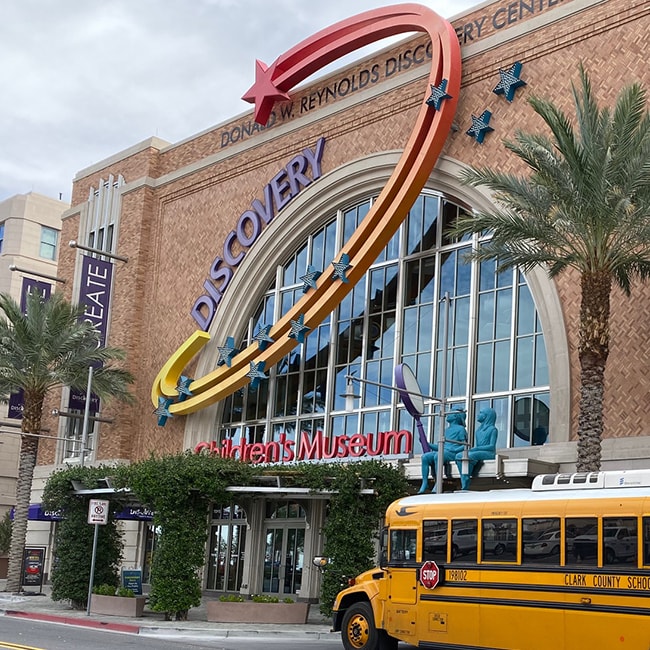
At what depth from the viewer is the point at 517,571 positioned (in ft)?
50.7

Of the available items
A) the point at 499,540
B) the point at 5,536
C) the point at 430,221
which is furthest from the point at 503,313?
the point at 5,536

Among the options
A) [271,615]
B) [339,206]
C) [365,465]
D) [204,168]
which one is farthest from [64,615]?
[204,168]

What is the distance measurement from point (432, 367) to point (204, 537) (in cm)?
977

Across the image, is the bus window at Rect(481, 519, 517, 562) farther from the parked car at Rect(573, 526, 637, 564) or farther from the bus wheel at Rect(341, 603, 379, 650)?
the bus wheel at Rect(341, 603, 379, 650)

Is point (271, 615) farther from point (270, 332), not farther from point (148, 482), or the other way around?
point (270, 332)

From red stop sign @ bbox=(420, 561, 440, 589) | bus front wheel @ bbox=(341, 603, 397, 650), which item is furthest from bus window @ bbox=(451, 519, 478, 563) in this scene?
bus front wheel @ bbox=(341, 603, 397, 650)

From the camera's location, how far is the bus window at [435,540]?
16766 millimetres

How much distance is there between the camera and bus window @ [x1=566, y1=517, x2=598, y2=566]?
1453 cm

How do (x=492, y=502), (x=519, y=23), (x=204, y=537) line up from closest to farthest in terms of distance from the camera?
(x=492, y=502)
(x=204, y=537)
(x=519, y=23)

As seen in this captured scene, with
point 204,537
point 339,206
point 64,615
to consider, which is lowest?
point 64,615

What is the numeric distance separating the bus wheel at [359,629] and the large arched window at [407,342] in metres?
10.1

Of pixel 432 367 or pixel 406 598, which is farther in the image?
pixel 432 367

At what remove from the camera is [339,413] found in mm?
35531

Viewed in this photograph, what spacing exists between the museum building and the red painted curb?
5547mm
